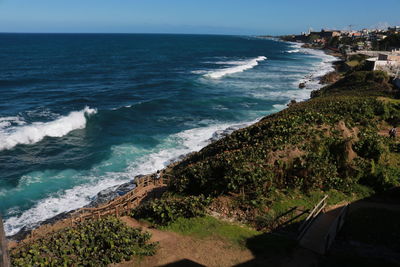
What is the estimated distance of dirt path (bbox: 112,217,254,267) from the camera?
1184 centimetres

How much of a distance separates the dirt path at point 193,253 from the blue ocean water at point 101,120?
956 centimetres

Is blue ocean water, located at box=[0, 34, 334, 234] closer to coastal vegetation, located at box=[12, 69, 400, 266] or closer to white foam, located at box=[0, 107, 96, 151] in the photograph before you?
white foam, located at box=[0, 107, 96, 151]

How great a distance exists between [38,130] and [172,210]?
75.0 feet

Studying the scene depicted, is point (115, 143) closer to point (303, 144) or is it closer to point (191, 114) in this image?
point (191, 114)

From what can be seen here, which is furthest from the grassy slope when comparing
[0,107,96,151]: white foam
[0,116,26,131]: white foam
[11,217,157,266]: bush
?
[0,116,26,131]: white foam

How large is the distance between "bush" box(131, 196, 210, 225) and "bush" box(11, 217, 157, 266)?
1487 mm

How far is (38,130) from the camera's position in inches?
1252

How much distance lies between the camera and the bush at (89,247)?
10.9 m

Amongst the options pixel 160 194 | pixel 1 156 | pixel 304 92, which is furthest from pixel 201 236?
pixel 304 92

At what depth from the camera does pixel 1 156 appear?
2698cm

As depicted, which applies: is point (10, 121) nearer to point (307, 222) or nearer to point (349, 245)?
point (307, 222)

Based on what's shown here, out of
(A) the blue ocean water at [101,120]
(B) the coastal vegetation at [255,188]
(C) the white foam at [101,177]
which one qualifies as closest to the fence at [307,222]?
(B) the coastal vegetation at [255,188]

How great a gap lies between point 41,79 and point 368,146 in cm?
5501

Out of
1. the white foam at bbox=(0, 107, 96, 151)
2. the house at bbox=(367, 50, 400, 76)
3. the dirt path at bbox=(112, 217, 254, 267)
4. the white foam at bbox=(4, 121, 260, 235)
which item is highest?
the house at bbox=(367, 50, 400, 76)
